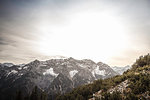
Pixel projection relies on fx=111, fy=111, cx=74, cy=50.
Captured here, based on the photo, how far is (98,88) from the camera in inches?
1292

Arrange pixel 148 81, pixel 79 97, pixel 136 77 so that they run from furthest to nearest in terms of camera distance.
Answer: pixel 79 97 < pixel 136 77 < pixel 148 81

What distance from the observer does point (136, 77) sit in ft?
89.9

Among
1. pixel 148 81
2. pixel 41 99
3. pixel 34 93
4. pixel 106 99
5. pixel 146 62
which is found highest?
pixel 146 62

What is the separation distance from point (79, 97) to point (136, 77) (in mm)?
15836

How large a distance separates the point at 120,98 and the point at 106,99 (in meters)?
3.09

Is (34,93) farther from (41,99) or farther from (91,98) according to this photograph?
(91,98)

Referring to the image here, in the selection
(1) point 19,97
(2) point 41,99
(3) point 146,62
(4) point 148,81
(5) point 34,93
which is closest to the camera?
(4) point 148,81

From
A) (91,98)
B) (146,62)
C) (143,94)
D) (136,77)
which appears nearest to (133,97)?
(143,94)

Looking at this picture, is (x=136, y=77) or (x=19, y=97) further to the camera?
(x=19, y=97)

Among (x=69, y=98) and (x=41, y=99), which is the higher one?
(x=69, y=98)

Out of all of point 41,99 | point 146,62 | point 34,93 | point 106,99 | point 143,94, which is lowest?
point 41,99

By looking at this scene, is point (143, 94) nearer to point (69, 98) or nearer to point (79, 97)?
point (79, 97)

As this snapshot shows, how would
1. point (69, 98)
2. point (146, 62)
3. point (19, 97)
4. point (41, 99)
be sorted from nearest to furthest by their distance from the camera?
point (69, 98), point (146, 62), point (19, 97), point (41, 99)

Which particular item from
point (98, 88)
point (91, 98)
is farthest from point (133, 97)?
point (98, 88)
